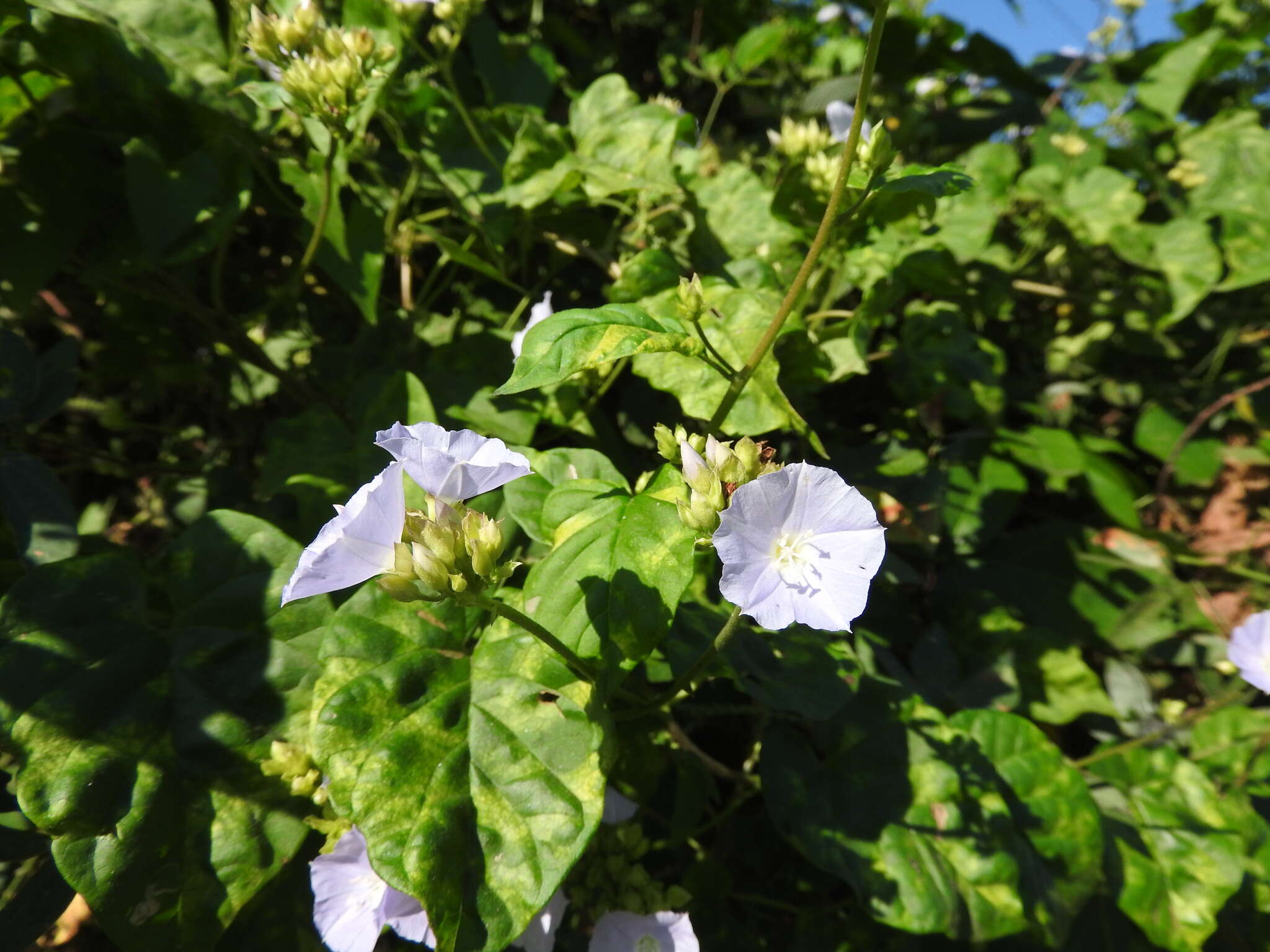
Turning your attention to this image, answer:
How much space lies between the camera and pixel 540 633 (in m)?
1.01

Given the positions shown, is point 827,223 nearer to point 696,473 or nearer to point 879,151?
point 879,151

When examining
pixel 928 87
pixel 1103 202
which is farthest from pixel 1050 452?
pixel 928 87

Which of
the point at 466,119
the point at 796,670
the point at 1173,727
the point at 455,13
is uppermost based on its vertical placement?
the point at 455,13

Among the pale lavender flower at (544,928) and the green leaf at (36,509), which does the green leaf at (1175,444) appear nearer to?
the pale lavender flower at (544,928)

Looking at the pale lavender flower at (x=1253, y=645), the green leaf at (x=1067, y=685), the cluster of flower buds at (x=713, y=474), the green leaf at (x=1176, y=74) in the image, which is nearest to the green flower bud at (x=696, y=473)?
the cluster of flower buds at (x=713, y=474)

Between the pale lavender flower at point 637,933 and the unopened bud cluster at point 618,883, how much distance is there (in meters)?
0.02

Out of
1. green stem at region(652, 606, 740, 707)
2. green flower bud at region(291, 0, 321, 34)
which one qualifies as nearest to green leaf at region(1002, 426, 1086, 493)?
green stem at region(652, 606, 740, 707)

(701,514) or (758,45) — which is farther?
(758,45)

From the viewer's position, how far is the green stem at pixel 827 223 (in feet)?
3.04

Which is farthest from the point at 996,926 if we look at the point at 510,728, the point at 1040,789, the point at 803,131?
the point at 803,131

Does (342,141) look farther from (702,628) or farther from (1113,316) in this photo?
(1113,316)

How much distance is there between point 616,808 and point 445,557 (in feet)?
2.45

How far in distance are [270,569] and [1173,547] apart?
2.64 metres

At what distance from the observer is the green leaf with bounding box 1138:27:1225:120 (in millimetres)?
2836
